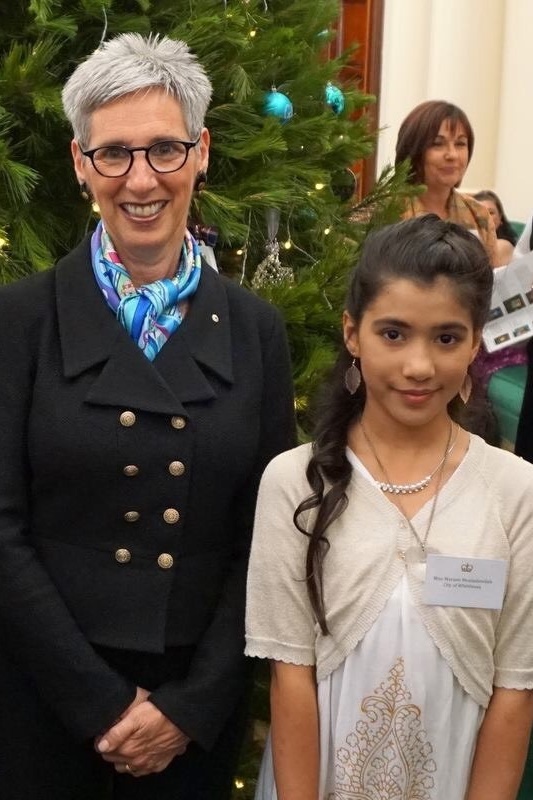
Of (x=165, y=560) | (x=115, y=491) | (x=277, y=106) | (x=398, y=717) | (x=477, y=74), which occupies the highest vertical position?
(x=477, y=74)

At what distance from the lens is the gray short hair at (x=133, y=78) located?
1.51 meters

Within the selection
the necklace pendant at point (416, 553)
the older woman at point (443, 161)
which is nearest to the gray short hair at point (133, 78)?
the necklace pendant at point (416, 553)

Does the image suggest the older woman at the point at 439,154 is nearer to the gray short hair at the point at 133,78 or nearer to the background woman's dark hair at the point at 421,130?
the background woman's dark hair at the point at 421,130

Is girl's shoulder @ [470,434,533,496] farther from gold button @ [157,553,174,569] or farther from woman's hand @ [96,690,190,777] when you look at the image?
woman's hand @ [96,690,190,777]

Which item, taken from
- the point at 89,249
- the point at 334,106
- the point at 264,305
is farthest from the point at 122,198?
the point at 334,106

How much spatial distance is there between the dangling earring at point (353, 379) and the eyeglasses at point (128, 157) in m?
0.39

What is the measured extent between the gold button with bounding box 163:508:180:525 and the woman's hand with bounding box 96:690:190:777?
0.90 ft

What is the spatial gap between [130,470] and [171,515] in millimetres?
92

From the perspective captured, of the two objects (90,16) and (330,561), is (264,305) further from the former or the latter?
(90,16)

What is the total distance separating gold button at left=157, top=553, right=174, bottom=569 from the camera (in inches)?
63.0

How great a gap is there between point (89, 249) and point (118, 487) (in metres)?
0.38

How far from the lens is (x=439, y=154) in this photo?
383cm

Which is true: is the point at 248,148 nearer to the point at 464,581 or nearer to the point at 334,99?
the point at 334,99

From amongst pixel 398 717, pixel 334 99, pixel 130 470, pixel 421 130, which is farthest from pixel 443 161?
pixel 398 717
